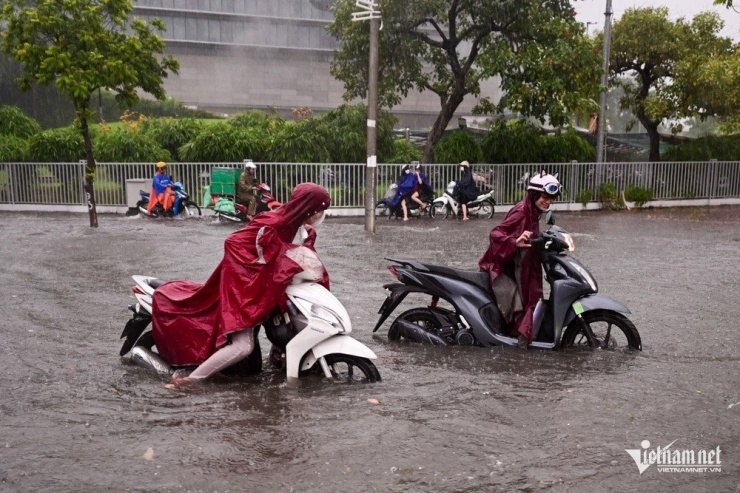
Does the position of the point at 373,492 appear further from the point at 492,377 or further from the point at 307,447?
the point at 492,377

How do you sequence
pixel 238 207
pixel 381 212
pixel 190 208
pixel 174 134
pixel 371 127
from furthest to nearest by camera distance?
pixel 174 134, pixel 381 212, pixel 190 208, pixel 238 207, pixel 371 127

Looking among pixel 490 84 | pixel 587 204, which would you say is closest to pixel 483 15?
pixel 587 204

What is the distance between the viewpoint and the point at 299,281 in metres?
6.15

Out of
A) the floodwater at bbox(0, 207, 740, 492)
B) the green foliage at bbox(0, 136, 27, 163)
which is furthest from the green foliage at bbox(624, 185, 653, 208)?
the green foliage at bbox(0, 136, 27, 163)

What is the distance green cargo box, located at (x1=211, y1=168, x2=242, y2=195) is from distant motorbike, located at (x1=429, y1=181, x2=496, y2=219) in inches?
194

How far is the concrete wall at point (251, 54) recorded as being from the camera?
1802 inches

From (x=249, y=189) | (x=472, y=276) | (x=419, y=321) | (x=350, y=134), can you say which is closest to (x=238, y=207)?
(x=249, y=189)

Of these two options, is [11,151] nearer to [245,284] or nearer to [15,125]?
[15,125]

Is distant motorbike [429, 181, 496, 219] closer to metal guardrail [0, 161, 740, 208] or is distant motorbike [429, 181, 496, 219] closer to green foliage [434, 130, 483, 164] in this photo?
metal guardrail [0, 161, 740, 208]

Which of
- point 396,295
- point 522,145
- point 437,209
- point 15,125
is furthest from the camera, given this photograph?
point 15,125

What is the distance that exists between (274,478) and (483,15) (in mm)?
21475

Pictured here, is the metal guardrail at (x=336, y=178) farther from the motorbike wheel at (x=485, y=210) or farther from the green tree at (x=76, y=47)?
the green tree at (x=76, y=47)

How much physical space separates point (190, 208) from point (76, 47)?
4.80 metres

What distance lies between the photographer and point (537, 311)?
732cm
